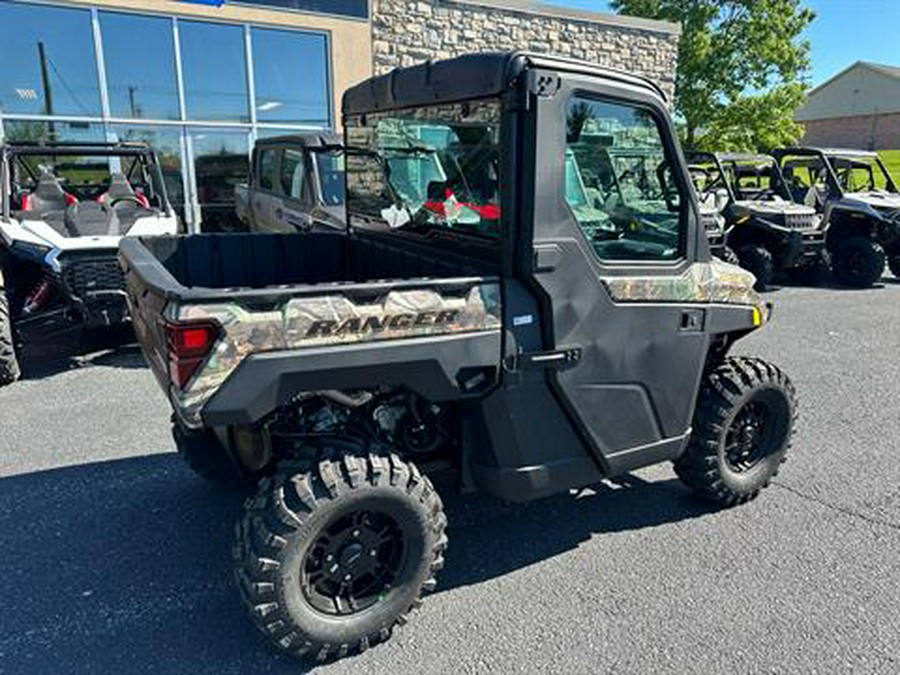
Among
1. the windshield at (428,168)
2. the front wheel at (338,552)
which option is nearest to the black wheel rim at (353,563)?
the front wheel at (338,552)

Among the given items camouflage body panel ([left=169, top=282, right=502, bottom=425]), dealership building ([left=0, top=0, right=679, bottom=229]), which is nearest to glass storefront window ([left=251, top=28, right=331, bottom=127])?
dealership building ([left=0, top=0, right=679, bottom=229])

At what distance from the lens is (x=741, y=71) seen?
22422 millimetres

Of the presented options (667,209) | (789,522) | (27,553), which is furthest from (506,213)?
(27,553)

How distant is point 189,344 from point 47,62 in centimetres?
991

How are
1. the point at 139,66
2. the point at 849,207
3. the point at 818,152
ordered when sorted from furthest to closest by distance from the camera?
the point at 818,152 < the point at 849,207 < the point at 139,66

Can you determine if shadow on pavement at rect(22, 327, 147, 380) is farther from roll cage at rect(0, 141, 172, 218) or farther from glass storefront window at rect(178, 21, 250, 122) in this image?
glass storefront window at rect(178, 21, 250, 122)

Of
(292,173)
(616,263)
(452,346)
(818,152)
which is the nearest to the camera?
(452,346)

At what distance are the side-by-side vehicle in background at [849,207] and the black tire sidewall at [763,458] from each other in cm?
806

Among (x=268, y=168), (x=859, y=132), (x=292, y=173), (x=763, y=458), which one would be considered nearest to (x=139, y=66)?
(x=268, y=168)

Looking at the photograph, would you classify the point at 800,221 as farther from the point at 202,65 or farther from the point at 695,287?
the point at 202,65

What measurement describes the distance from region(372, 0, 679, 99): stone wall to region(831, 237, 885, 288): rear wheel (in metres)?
3.84

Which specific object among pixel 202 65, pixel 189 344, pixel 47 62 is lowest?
pixel 189 344

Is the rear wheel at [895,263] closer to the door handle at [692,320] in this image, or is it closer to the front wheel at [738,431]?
the front wheel at [738,431]

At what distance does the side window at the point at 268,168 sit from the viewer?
7906mm
